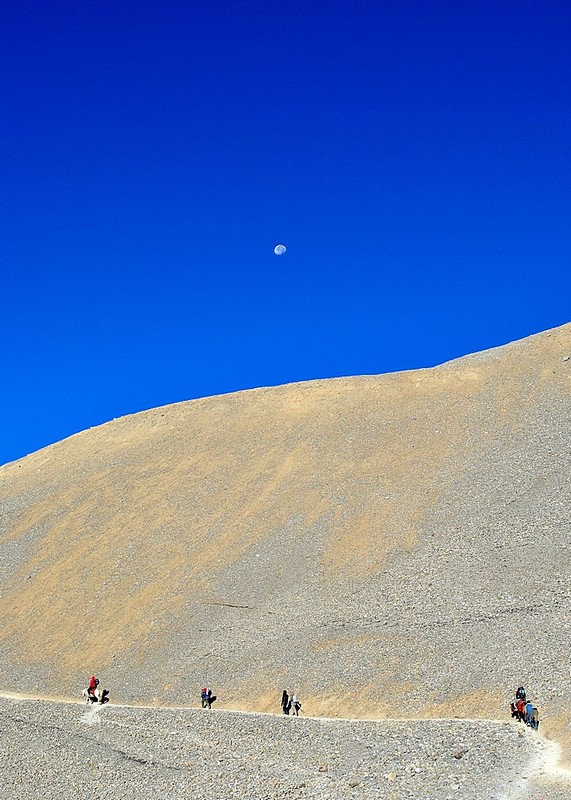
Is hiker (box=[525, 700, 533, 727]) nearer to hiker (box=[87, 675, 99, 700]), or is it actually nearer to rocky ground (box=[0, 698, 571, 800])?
rocky ground (box=[0, 698, 571, 800])

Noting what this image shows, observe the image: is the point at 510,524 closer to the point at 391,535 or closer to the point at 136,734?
the point at 391,535

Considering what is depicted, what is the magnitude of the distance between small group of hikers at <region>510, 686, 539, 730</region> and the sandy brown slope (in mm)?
616

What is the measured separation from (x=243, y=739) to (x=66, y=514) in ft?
94.1

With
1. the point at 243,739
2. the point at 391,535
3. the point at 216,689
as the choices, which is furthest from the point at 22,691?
the point at 391,535

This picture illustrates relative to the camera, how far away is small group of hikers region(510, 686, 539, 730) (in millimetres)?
24281

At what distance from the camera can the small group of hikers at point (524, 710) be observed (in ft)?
79.7

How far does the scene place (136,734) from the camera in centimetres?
2744

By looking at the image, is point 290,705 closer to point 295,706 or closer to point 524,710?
point 295,706

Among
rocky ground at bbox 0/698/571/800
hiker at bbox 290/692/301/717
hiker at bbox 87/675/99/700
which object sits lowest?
rocky ground at bbox 0/698/571/800

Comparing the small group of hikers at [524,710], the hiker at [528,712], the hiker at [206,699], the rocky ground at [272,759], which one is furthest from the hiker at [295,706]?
the hiker at [528,712]

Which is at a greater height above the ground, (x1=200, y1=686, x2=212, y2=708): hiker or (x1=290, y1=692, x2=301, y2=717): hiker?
(x1=200, y1=686, x2=212, y2=708): hiker

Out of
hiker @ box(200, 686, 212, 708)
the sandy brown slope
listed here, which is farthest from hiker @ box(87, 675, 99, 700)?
hiker @ box(200, 686, 212, 708)

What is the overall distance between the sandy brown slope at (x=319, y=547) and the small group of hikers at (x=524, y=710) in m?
0.62

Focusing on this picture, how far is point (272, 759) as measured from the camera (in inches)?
931
